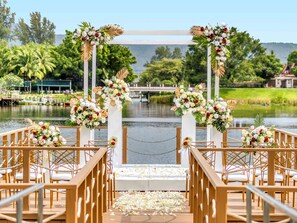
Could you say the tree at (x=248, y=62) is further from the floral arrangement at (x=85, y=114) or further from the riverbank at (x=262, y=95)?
the floral arrangement at (x=85, y=114)

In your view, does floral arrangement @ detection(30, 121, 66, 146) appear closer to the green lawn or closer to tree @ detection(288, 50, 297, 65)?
the green lawn

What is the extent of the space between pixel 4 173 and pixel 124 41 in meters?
4.13

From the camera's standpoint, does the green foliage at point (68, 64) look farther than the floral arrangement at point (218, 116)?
Yes

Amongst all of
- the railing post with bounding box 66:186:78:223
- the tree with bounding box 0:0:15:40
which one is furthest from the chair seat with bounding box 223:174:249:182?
the tree with bounding box 0:0:15:40

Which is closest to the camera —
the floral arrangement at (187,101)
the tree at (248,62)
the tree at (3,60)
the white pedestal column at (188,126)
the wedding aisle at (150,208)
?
the wedding aisle at (150,208)

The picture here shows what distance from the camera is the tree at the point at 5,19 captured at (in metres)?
75.1

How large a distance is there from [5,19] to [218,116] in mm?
73936

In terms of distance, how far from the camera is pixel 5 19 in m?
76.6

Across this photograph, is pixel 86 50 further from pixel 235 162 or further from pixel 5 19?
pixel 5 19

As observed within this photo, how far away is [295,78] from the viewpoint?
6488 centimetres

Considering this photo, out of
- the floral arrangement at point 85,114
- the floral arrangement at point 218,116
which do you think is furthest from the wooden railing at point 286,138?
the floral arrangement at point 85,114

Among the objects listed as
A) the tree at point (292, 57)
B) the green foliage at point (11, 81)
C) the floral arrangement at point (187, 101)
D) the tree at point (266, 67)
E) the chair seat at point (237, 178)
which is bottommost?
the chair seat at point (237, 178)

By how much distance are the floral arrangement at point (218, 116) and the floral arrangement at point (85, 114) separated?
1510 millimetres

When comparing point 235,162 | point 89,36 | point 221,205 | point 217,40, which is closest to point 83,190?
point 221,205
